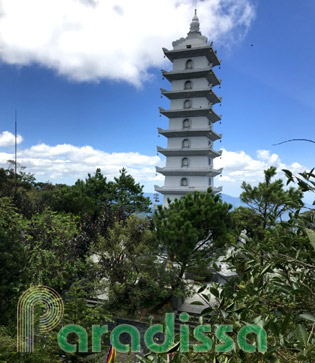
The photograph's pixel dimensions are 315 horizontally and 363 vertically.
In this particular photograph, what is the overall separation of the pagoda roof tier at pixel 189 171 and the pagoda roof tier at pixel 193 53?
1062cm

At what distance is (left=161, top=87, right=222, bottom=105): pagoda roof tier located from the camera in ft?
81.9

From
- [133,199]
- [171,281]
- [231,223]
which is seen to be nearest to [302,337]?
[171,281]

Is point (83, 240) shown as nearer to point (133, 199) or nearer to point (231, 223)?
point (231, 223)

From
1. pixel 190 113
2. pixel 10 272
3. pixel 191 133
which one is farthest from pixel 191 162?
Result: pixel 10 272

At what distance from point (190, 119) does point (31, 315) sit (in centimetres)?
2208

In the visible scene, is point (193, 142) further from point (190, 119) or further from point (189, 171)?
point (189, 171)

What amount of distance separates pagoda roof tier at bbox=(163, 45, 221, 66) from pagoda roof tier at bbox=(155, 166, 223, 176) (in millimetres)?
10616

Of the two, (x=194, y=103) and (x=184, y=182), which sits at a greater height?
(x=194, y=103)

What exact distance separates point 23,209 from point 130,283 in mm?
11756

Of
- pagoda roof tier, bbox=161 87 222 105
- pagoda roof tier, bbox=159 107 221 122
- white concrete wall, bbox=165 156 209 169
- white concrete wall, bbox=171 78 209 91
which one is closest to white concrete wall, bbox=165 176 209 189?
white concrete wall, bbox=165 156 209 169

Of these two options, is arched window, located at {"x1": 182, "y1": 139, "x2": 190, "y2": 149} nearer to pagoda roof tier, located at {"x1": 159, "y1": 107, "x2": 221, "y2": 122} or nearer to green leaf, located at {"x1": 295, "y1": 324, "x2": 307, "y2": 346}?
pagoda roof tier, located at {"x1": 159, "y1": 107, "x2": 221, "y2": 122}

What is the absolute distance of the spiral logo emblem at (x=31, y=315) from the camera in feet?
18.9

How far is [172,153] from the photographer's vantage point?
26016 millimetres

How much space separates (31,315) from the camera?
6609 mm
